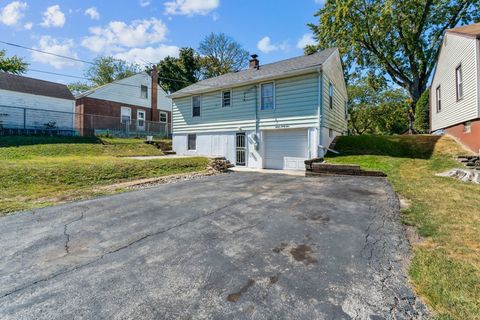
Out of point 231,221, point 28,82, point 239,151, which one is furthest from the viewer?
point 28,82

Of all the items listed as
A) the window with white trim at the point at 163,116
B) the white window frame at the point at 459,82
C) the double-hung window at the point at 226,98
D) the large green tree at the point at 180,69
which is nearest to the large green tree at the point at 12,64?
the large green tree at the point at 180,69

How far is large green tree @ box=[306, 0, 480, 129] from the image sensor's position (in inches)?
757

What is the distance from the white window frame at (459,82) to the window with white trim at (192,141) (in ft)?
45.7

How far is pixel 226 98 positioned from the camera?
14.3 metres

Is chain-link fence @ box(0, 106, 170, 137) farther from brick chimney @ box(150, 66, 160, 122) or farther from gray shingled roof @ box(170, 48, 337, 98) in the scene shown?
gray shingled roof @ box(170, 48, 337, 98)

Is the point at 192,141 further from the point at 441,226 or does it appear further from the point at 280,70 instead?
the point at 441,226

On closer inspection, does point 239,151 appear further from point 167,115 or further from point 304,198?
point 167,115

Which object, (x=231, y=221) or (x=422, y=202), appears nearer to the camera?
(x=231, y=221)

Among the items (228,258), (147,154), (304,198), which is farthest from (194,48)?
(228,258)

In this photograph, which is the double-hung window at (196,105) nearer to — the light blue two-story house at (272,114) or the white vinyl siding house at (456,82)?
the light blue two-story house at (272,114)

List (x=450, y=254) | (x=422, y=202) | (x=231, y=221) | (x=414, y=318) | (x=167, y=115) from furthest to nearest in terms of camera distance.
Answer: (x=167, y=115)
(x=422, y=202)
(x=231, y=221)
(x=450, y=254)
(x=414, y=318)

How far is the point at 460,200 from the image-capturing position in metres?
5.21

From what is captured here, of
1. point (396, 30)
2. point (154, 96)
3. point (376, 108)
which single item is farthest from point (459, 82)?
point (154, 96)

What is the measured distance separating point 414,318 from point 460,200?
15.6 feet
